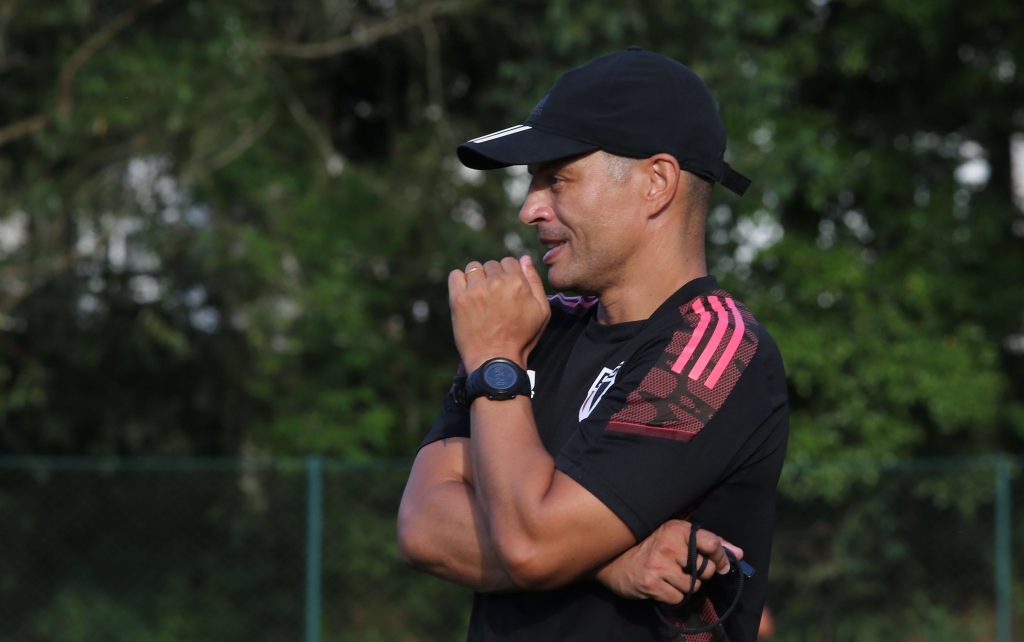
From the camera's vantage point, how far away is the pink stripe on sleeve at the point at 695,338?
7.22ft

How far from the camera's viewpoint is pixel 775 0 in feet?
38.2

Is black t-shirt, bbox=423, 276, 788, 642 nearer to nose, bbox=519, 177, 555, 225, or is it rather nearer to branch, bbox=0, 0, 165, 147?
nose, bbox=519, 177, 555, 225

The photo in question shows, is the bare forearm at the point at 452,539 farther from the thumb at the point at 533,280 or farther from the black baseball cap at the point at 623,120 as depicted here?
the black baseball cap at the point at 623,120

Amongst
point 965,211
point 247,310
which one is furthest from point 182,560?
point 965,211

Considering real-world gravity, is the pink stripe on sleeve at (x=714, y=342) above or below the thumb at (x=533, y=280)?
below

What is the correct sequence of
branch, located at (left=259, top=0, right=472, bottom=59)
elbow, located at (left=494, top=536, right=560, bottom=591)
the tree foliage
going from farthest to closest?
branch, located at (left=259, top=0, right=472, bottom=59), the tree foliage, elbow, located at (left=494, top=536, right=560, bottom=591)

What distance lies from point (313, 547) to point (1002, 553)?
5169mm

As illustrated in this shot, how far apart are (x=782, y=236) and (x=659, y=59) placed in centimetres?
967

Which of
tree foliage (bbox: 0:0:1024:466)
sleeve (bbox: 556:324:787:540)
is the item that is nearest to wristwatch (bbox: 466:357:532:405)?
sleeve (bbox: 556:324:787:540)

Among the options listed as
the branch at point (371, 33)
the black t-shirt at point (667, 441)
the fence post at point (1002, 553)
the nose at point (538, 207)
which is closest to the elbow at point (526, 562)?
the black t-shirt at point (667, 441)

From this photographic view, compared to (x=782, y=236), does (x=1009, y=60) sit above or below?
above

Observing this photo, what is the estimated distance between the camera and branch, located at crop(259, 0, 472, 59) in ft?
36.4

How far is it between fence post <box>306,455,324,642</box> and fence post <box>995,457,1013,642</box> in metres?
5.08

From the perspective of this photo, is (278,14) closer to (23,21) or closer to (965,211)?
(23,21)
